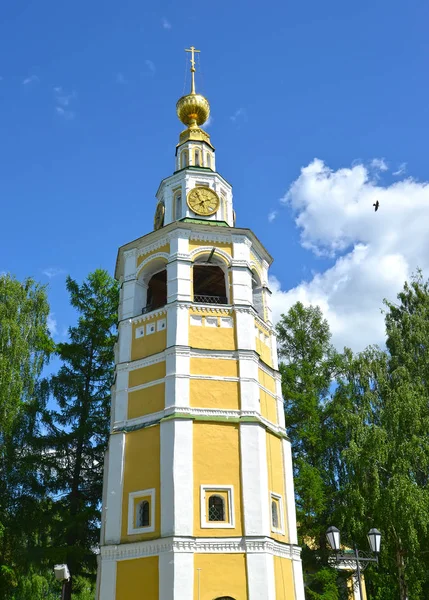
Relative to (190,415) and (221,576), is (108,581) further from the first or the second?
(190,415)

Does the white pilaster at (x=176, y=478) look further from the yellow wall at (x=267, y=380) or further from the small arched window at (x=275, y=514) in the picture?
the yellow wall at (x=267, y=380)

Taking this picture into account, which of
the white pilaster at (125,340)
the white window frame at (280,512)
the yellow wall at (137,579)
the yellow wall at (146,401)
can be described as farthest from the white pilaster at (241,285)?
the yellow wall at (137,579)

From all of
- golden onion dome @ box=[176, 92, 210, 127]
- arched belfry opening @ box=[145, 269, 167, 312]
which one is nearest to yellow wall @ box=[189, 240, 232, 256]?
arched belfry opening @ box=[145, 269, 167, 312]

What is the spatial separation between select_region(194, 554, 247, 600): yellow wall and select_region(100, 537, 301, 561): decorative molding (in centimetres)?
13

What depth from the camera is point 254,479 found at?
43.2ft

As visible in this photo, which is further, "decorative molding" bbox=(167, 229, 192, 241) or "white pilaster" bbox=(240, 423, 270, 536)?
"decorative molding" bbox=(167, 229, 192, 241)

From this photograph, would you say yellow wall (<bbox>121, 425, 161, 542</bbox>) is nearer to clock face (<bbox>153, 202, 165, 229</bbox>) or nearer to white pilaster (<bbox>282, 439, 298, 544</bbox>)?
white pilaster (<bbox>282, 439, 298, 544</bbox>)

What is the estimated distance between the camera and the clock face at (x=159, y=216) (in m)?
18.6

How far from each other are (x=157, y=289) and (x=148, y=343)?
3607 mm

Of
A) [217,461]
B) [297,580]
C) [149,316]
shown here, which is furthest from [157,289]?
[297,580]

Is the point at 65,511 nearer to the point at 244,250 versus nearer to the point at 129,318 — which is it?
the point at 129,318

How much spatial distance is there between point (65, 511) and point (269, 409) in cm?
706

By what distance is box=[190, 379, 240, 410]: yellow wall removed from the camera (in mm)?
14023

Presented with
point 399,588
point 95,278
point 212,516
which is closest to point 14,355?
Answer: point 95,278
